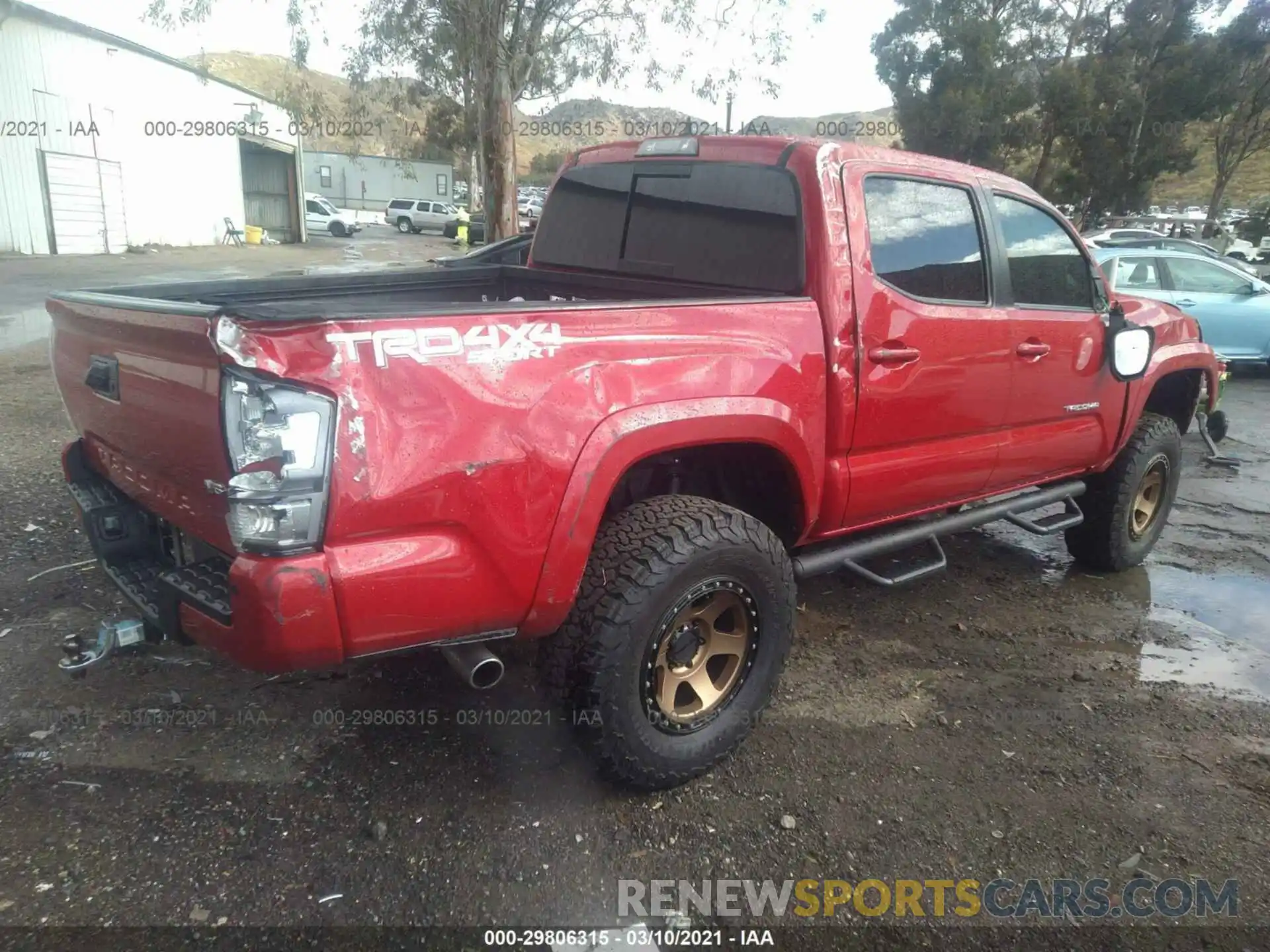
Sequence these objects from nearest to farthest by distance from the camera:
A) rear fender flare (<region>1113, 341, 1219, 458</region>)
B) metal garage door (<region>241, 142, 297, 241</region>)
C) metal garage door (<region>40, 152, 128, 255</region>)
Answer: rear fender flare (<region>1113, 341, 1219, 458</region>)
metal garage door (<region>40, 152, 128, 255</region>)
metal garage door (<region>241, 142, 297, 241</region>)

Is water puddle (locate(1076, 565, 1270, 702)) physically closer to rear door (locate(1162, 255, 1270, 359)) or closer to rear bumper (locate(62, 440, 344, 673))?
rear bumper (locate(62, 440, 344, 673))

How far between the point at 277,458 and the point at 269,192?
35.6 m

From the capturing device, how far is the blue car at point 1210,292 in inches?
412

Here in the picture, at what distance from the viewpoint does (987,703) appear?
3449mm

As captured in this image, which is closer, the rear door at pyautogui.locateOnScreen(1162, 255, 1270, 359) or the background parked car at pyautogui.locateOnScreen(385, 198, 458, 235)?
the rear door at pyautogui.locateOnScreen(1162, 255, 1270, 359)

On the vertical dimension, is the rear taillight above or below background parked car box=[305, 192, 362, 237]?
below

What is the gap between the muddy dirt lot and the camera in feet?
7.78

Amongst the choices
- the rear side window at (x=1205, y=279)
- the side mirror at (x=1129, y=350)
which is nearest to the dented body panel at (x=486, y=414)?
the side mirror at (x=1129, y=350)

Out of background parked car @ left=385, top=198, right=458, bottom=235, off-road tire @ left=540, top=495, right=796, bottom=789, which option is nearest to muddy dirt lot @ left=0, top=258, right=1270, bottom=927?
off-road tire @ left=540, top=495, right=796, bottom=789

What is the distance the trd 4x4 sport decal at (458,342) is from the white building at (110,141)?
893 inches

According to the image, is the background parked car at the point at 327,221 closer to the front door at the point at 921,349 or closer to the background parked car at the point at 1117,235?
the background parked car at the point at 1117,235

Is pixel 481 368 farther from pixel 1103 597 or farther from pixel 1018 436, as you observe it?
pixel 1103 597

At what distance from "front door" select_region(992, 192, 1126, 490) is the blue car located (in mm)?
7223

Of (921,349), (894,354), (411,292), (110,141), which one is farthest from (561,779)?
(110,141)
